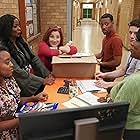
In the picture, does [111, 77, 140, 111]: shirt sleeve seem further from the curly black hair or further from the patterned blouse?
the curly black hair

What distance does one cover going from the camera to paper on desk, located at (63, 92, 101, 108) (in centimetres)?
182

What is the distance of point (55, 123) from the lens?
0.77 metres

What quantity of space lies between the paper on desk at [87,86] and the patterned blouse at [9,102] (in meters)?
0.71

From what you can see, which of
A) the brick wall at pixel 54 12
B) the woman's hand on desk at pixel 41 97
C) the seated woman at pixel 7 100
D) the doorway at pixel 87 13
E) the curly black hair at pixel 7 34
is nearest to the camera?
the seated woman at pixel 7 100

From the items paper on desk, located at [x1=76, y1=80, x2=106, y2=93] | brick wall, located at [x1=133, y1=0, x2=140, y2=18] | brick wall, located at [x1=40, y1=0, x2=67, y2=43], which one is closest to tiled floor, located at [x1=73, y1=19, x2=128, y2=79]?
brick wall, located at [x1=133, y1=0, x2=140, y2=18]

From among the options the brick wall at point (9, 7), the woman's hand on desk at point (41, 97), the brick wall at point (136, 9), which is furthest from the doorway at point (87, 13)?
the woman's hand on desk at point (41, 97)

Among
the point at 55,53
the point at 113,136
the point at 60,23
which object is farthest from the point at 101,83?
the point at 60,23

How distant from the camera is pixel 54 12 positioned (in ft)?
16.9

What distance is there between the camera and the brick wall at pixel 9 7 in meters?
3.06

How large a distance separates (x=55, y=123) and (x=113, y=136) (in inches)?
9.8

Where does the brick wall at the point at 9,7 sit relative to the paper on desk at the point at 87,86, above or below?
above

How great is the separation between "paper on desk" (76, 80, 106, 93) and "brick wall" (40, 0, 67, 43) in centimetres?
296

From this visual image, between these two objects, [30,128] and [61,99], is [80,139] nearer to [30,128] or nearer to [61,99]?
[30,128]

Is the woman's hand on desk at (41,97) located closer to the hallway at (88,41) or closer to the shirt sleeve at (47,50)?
the shirt sleeve at (47,50)
